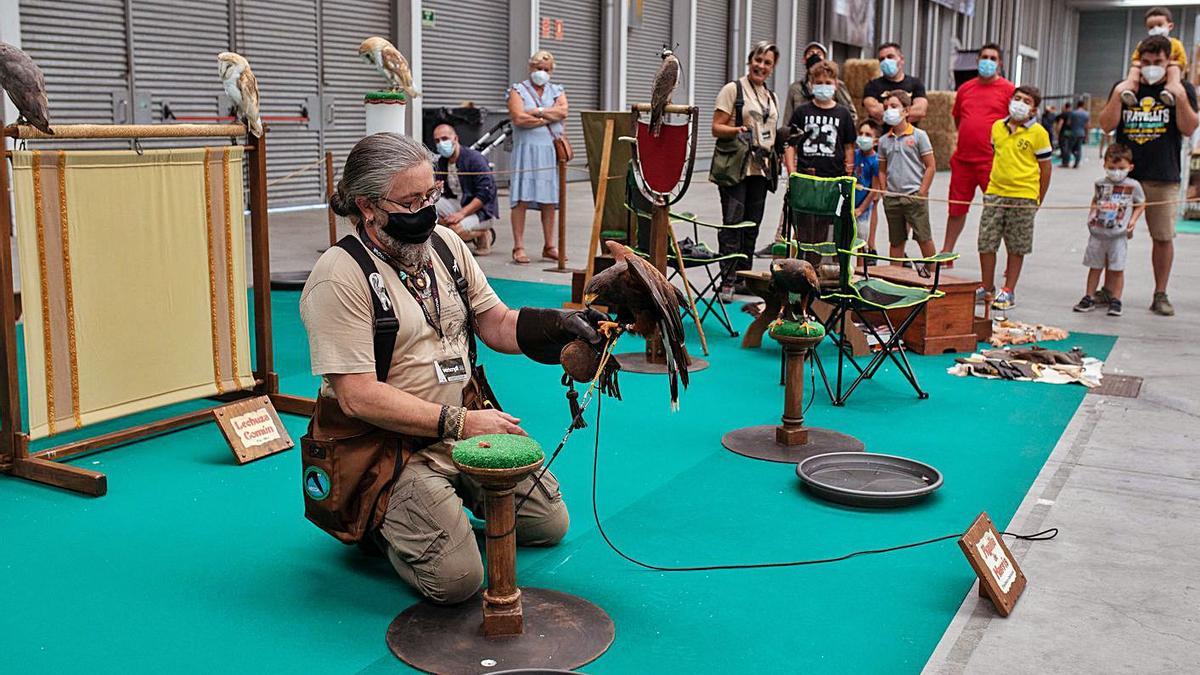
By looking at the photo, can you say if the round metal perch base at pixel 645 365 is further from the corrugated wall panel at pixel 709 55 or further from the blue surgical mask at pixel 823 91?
the corrugated wall panel at pixel 709 55

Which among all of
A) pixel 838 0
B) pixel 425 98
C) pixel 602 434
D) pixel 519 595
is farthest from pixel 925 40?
pixel 519 595

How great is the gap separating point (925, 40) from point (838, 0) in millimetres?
7103

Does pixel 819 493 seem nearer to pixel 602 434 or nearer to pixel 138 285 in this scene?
pixel 602 434

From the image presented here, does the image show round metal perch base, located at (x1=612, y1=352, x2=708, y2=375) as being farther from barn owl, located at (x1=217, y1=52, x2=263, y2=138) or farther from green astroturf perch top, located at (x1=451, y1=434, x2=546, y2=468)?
green astroturf perch top, located at (x1=451, y1=434, x2=546, y2=468)

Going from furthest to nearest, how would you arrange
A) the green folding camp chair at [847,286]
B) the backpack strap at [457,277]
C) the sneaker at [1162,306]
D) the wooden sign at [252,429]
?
the sneaker at [1162,306], the green folding camp chair at [847,286], the wooden sign at [252,429], the backpack strap at [457,277]

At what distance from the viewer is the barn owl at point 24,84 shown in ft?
13.3

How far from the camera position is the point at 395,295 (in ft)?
10.8

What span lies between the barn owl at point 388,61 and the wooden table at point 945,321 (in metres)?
2.98

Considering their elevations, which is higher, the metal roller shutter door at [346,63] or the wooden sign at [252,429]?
the metal roller shutter door at [346,63]

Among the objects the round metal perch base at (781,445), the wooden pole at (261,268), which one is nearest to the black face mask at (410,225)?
the round metal perch base at (781,445)

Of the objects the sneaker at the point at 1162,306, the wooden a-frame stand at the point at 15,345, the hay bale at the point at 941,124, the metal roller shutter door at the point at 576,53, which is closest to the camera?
the wooden a-frame stand at the point at 15,345

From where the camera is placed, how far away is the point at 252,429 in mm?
4723

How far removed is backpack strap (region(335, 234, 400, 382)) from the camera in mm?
3223

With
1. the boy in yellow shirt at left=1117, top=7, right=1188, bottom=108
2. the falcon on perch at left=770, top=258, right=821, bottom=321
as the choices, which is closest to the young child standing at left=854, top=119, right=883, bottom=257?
the boy in yellow shirt at left=1117, top=7, right=1188, bottom=108
